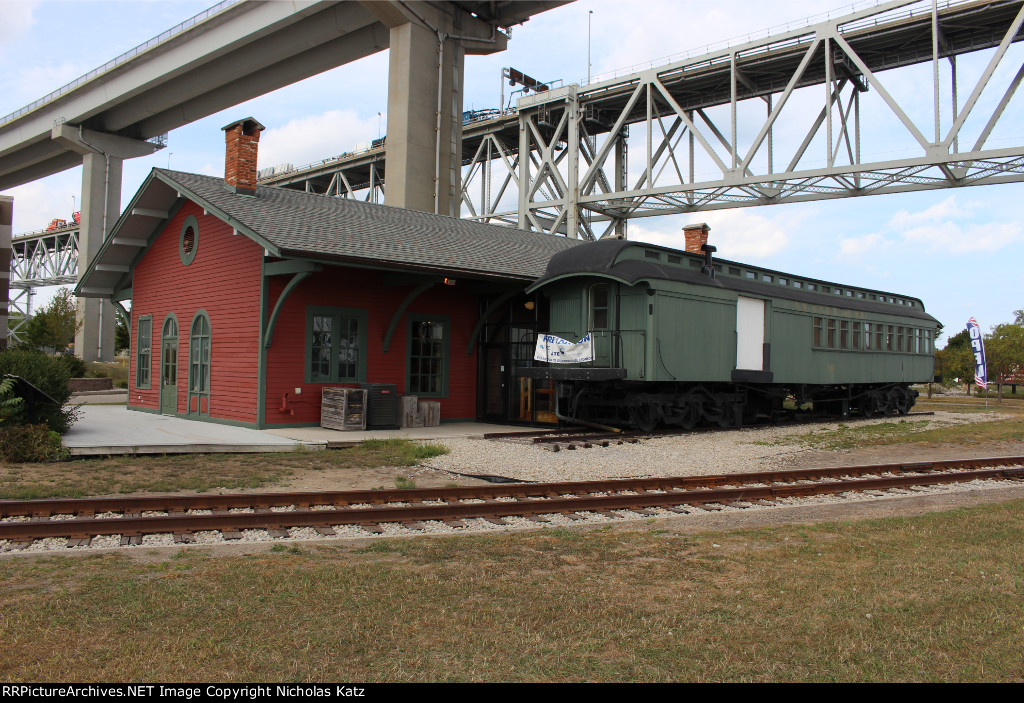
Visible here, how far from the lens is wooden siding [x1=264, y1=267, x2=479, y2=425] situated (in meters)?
14.7

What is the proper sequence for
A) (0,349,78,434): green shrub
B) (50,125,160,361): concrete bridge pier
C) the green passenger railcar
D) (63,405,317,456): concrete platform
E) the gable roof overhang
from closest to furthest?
1. (63,405,317,456): concrete platform
2. (0,349,78,434): green shrub
3. the gable roof overhang
4. the green passenger railcar
5. (50,125,160,361): concrete bridge pier

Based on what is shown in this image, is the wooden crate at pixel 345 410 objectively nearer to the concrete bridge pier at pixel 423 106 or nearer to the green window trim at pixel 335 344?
the green window trim at pixel 335 344

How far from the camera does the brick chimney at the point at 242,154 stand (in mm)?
15953

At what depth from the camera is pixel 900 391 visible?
23.5 meters

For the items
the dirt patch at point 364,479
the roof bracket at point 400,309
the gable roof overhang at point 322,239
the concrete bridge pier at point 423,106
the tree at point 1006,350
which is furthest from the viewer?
the tree at point 1006,350

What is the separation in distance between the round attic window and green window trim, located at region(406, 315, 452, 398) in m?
5.33

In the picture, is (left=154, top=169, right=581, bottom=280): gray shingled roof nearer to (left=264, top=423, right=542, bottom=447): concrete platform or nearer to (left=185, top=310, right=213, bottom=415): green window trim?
(left=185, top=310, right=213, bottom=415): green window trim

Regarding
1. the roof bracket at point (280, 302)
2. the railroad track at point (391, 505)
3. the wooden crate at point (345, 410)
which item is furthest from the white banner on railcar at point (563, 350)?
the railroad track at point (391, 505)

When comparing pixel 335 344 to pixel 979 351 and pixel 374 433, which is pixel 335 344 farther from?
pixel 979 351

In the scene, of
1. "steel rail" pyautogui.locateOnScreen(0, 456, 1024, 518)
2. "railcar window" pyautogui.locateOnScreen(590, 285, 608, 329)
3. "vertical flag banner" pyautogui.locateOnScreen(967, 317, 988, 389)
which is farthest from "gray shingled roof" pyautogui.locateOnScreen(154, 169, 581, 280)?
"vertical flag banner" pyautogui.locateOnScreen(967, 317, 988, 389)

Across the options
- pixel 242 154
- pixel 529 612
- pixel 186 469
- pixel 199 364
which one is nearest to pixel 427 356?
pixel 199 364

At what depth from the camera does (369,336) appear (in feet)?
52.3

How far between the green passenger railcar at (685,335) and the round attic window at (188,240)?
7.99 meters
